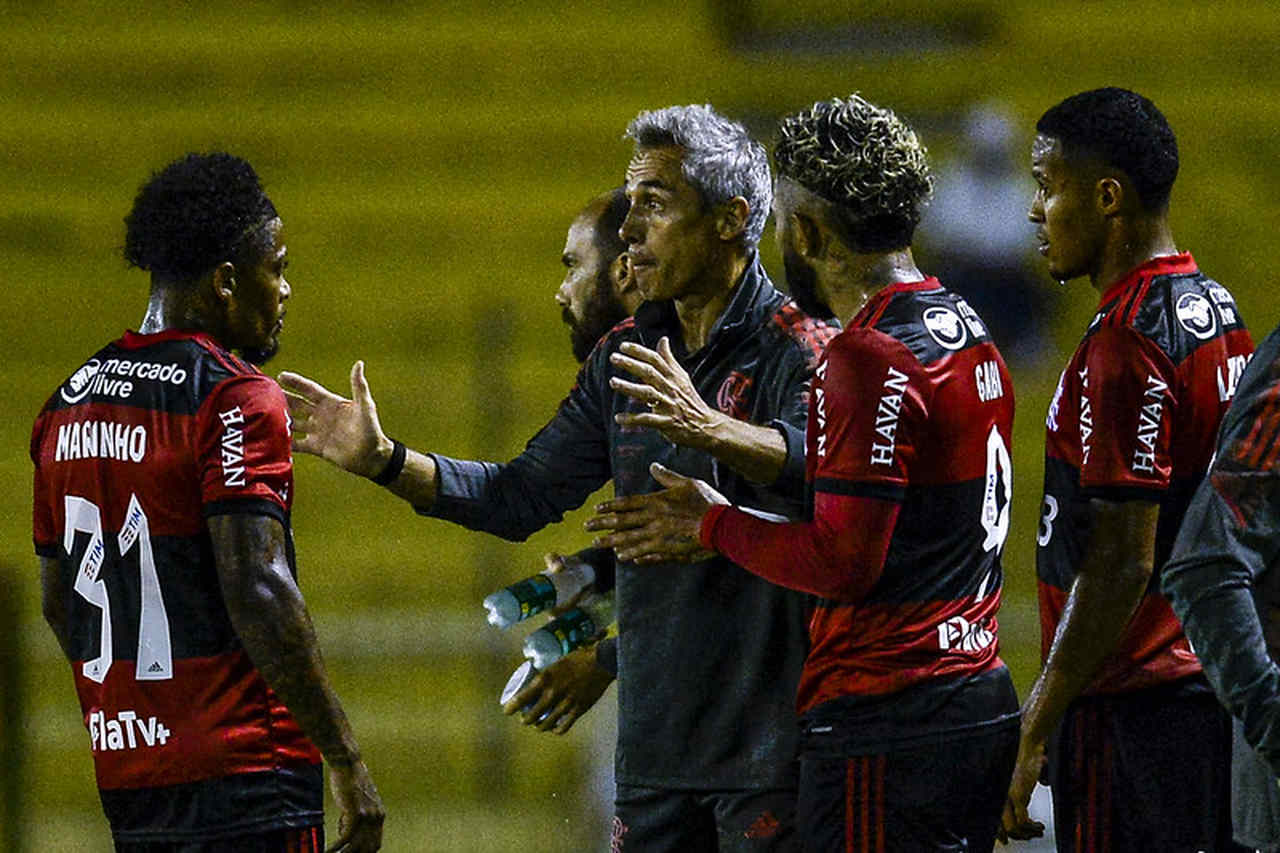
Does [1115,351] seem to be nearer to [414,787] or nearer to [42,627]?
[414,787]

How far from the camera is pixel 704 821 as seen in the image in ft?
13.6

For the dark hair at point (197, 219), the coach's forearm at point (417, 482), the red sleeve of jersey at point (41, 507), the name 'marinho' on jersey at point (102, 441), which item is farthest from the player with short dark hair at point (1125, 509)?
the red sleeve of jersey at point (41, 507)

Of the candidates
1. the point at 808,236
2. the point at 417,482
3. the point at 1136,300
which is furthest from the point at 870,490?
the point at 417,482

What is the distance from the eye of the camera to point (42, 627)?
8.12 metres

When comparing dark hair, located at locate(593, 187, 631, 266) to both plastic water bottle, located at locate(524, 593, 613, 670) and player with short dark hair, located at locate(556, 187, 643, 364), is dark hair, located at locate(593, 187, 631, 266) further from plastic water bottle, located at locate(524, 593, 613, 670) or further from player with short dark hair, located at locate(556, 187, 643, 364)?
plastic water bottle, located at locate(524, 593, 613, 670)

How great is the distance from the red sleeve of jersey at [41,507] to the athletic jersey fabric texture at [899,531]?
140 centimetres

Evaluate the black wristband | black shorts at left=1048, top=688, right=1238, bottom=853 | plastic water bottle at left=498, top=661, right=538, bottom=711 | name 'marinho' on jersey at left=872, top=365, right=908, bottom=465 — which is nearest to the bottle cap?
plastic water bottle at left=498, top=661, right=538, bottom=711

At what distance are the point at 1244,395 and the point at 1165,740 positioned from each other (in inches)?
48.8

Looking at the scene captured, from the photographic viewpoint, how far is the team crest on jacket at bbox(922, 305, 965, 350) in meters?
3.71

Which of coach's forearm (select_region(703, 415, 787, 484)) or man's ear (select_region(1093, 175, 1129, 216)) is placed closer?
coach's forearm (select_region(703, 415, 787, 484))

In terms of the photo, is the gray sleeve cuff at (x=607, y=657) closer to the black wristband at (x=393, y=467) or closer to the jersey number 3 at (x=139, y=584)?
the black wristband at (x=393, y=467)

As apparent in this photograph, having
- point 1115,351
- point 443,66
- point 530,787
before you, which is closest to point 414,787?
point 530,787

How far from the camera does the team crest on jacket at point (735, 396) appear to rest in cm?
415

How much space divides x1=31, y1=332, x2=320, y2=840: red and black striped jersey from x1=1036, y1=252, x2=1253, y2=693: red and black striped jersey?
1.58 m
